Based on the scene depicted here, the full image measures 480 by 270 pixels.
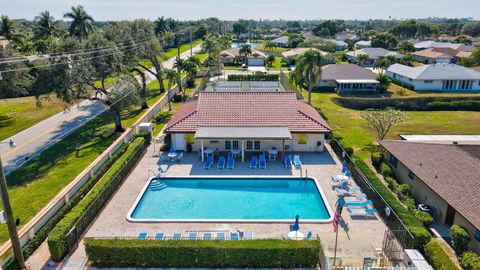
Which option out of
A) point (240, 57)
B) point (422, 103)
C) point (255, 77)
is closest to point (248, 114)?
point (422, 103)

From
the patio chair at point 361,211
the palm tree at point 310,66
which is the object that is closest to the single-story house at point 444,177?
the patio chair at point 361,211

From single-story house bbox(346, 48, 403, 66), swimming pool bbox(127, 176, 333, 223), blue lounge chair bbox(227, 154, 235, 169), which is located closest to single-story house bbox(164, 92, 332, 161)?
blue lounge chair bbox(227, 154, 235, 169)

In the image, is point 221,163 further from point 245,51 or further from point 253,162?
point 245,51

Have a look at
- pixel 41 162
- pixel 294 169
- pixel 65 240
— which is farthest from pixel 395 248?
pixel 41 162

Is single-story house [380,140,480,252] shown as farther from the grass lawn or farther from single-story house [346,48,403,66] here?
single-story house [346,48,403,66]

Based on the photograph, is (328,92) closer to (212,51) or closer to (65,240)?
(212,51)

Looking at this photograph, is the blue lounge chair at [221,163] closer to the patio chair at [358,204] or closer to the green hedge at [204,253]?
the patio chair at [358,204]
